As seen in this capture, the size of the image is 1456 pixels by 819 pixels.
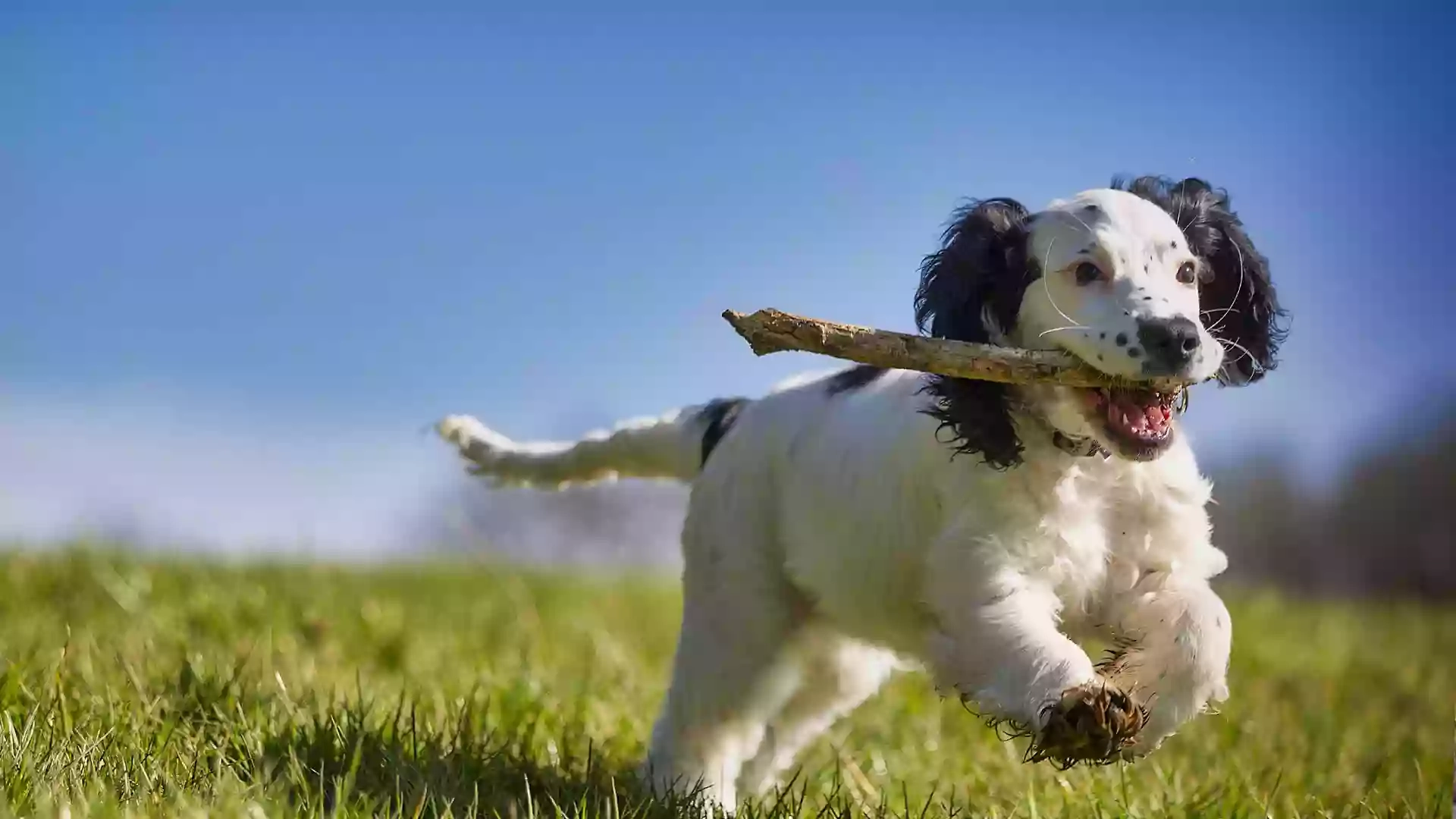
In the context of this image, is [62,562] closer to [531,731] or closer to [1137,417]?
[531,731]

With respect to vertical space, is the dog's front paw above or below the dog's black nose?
below

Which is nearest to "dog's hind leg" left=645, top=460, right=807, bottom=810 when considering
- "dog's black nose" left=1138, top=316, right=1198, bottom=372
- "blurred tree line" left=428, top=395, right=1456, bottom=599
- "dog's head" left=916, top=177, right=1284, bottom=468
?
"dog's head" left=916, top=177, right=1284, bottom=468

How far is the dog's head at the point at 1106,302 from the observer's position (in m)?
2.59

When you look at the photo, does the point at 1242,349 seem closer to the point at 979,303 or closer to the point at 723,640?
the point at 979,303

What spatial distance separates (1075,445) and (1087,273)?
0.36m

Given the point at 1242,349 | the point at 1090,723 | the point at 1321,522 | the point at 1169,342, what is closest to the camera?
the point at 1090,723

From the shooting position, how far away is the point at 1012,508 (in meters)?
2.80

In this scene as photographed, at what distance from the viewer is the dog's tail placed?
3.66m

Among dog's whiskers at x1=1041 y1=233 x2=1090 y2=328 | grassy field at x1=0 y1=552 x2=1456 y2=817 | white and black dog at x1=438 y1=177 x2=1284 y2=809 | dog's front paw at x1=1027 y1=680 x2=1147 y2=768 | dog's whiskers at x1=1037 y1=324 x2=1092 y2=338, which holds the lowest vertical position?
grassy field at x1=0 y1=552 x2=1456 y2=817

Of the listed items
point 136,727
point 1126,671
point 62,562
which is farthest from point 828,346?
point 62,562

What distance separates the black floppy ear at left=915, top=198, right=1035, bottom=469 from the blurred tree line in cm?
411

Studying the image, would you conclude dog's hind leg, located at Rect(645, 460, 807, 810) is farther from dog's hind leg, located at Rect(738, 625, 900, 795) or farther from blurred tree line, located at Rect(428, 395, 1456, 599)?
blurred tree line, located at Rect(428, 395, 1456, 599)

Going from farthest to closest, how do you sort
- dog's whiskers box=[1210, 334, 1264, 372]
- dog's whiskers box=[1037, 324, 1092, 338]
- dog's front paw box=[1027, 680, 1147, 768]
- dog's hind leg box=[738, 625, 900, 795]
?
dog's hind leg box=[738, 625, 900, 795]
dog's whiskers box=[1210, 334, 1264, 372]
dog's whiskers box=[1037, 324, 1092, 338]
dog's front paw box=[1027, 680, 1147, 768]

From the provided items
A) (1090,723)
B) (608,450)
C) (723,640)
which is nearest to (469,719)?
(723,640)
